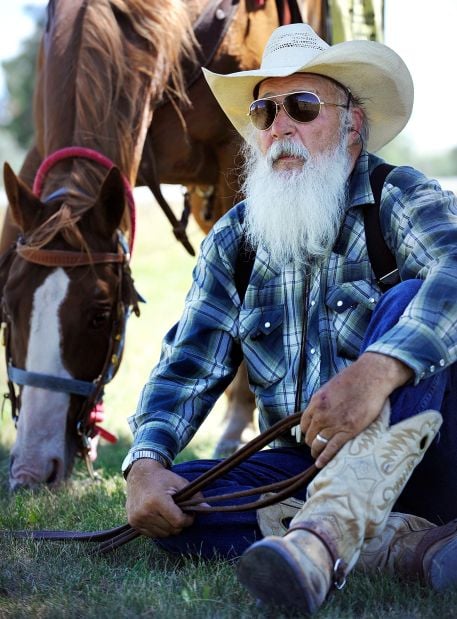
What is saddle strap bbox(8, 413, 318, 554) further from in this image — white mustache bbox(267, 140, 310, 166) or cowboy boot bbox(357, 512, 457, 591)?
white mustache bbox(267, 140, 310, 166)

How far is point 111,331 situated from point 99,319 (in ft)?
0.35

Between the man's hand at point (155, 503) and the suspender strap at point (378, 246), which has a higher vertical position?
the suspender strap at point (378, 246)

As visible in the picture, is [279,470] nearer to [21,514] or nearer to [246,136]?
[21,514]

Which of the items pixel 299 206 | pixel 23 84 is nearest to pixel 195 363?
pixel 299 206

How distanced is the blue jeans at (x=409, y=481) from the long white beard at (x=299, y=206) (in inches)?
22.0

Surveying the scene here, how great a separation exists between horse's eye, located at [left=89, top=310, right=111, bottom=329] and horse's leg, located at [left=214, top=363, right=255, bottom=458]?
1476 millimetres

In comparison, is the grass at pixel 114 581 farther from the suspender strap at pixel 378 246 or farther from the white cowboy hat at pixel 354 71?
the white cowboy hat at pixel 354 71

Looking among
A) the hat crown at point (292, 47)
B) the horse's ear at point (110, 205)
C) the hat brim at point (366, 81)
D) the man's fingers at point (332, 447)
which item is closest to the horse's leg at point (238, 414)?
the horse's ear at point (110, 205)

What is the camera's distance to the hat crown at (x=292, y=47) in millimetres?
3426

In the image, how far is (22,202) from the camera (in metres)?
4.55

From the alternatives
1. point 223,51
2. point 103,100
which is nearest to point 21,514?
point 103,100

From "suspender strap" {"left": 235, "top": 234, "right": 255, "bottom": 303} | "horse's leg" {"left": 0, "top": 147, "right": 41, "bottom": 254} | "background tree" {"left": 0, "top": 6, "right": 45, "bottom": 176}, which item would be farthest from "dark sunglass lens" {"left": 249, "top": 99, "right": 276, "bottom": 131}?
"background tree" {"left": 0, "top": 6, "right": 45, "bottom": 176}

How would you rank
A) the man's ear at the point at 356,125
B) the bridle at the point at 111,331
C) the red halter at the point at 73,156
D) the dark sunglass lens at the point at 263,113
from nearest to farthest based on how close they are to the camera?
the dark sunglass lens at the point at 263,113
the man's ear at the point at 356,125
the bridle at the point at 111,331
the red halter at the point at 73,156

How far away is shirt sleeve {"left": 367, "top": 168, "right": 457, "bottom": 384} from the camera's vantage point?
254 centimetres
